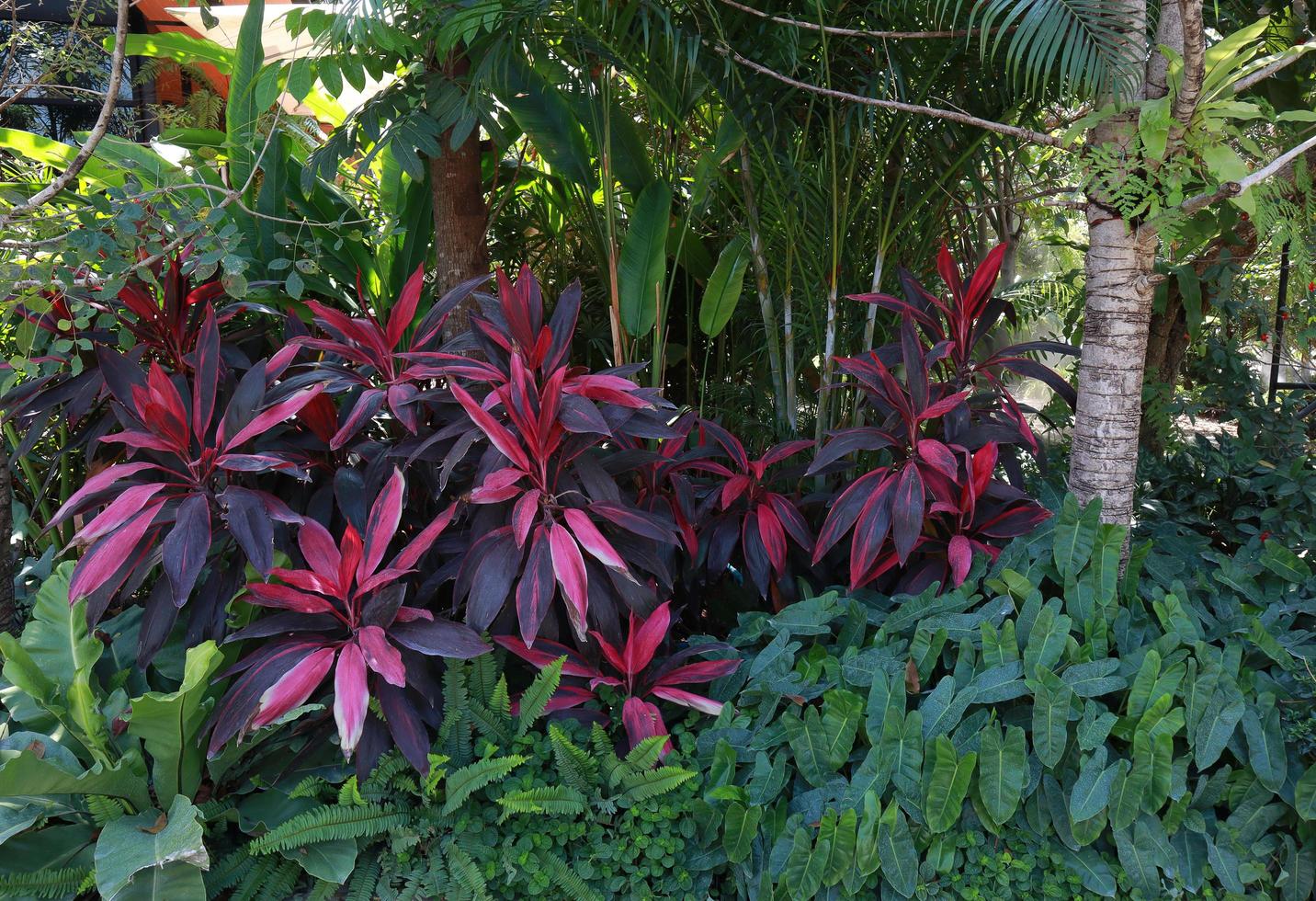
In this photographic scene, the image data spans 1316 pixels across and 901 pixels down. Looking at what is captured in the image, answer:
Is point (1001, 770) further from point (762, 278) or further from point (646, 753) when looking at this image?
point (762, 278)

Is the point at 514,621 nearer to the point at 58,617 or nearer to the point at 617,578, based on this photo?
the point at 617,578

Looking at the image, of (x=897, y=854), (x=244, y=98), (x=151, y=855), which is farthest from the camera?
(x=244, y=98)

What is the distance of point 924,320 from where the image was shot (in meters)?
2.53

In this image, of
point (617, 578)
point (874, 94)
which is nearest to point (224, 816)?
point (617, 578)

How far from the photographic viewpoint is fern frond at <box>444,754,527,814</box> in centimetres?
178

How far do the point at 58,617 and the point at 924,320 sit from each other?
2.23 meters

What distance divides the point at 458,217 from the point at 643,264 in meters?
0.68

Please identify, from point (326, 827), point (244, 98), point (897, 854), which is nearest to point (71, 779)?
point (326, 827)

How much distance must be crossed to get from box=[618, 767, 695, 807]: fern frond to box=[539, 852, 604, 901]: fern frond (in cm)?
16

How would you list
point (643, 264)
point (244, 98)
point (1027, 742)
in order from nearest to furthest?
point (1027, 742)
point (643, 264)
point (244, 98)

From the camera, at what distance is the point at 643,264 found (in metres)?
2.89

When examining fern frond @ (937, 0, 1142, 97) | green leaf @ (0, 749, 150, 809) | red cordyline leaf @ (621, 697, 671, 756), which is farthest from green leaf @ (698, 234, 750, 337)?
green leaf @ (0, 749, 150, 809)

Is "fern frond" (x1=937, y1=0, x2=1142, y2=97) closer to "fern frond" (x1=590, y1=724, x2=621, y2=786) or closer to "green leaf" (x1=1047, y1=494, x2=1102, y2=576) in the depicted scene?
"green leaf" (x1=1047, y1=494, x2=1102, y2=576)

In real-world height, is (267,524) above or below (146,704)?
above
